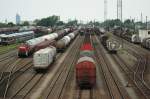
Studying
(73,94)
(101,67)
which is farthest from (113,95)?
(101,67)

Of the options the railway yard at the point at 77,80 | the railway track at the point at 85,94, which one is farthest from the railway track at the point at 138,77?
the railway track at the point at 85,94

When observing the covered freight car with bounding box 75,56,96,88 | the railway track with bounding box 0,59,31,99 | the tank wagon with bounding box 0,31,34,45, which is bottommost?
the railway track with bounding box 0,59,31,99

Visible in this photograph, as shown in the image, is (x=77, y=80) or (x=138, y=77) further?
(x=138, y=77)

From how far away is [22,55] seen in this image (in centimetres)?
5319

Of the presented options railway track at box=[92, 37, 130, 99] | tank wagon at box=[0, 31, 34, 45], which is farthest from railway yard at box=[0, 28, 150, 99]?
tank wagon at box=[0, 31, 34, 45]

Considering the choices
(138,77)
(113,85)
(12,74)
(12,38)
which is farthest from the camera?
(12,38)

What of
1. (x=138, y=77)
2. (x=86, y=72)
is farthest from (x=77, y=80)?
(x=138, y=77)

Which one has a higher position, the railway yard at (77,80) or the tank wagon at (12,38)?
the tank wagon at (12,38)

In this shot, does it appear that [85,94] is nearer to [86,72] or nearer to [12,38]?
[86,72]

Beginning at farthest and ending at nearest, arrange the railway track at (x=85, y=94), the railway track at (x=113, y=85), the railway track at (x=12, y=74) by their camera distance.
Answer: the railway track at (x=12, y=74) < the railway track at (x=113, y=85) < the railway track at (x=85, y=94)

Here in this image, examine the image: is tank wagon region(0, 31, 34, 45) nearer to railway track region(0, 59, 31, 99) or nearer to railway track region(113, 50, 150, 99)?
railway track region(0, 59, 31, 99)

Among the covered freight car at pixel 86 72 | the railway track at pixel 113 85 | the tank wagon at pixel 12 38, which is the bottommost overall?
the railway track at pixel 113 85

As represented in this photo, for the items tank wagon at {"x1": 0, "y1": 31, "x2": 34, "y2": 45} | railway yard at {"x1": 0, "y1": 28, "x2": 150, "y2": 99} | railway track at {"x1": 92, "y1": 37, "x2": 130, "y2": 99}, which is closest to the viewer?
railway track at {"x1": 92, "y1": 37, "x2": 130, "y2": 99}

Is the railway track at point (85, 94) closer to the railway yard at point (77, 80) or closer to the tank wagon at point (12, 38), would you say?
the railway yard at point (77, 80)
